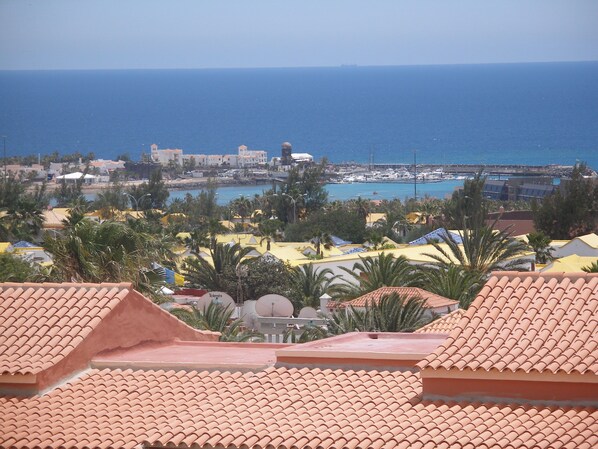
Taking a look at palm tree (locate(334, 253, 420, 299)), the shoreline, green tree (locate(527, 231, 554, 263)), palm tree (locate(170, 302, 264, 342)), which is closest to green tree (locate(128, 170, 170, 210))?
the shoreline

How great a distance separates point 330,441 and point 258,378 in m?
1.97

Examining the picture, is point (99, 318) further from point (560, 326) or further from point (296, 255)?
point (296, 255)

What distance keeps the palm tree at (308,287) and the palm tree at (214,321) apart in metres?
13.4

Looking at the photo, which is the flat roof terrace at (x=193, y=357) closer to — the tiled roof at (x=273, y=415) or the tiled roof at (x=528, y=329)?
the tiled roof at (x=273, y=415)

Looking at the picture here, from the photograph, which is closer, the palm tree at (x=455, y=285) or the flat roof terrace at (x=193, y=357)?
the flat roof terrace at (x=193, y=357)

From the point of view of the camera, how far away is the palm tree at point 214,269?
4950 cm

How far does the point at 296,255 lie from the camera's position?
5962cm

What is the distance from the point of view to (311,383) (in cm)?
1262

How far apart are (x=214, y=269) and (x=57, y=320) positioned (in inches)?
1456

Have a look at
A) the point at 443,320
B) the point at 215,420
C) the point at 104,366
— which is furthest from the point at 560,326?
the point at 443,320

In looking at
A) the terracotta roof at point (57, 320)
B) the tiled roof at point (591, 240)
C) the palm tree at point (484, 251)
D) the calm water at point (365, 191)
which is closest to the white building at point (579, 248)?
the tiled roof at point (591, 240)

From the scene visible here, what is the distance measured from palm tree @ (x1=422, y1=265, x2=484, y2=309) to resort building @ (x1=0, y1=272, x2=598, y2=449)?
67.3 ft

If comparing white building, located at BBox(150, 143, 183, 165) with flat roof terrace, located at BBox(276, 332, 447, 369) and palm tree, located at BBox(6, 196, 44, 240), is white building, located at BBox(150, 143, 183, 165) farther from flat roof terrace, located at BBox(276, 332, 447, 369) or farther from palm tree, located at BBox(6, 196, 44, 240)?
flat roof terrace, located at BBox(276, 332, 447, 369)

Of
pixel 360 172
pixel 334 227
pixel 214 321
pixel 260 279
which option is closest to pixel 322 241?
pixel 334 227
